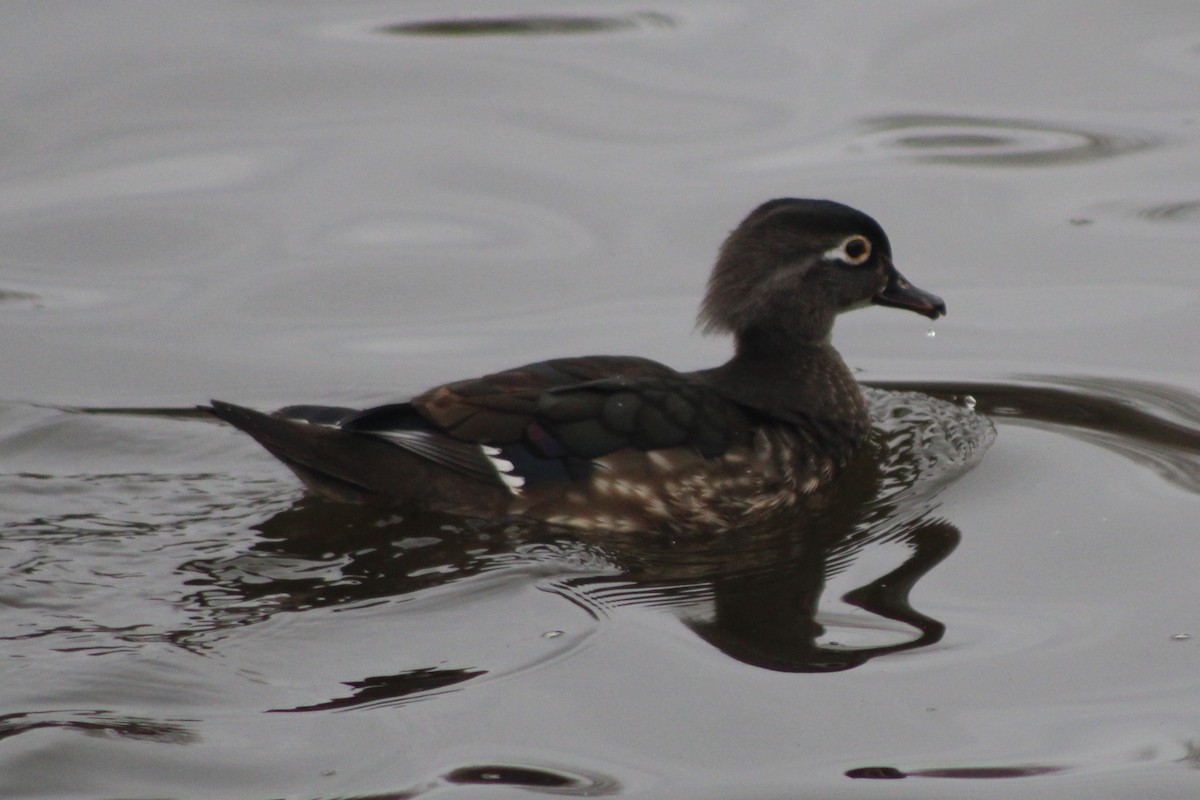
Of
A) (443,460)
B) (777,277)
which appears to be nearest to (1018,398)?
(777,277)

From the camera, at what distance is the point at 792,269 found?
24.0 ft

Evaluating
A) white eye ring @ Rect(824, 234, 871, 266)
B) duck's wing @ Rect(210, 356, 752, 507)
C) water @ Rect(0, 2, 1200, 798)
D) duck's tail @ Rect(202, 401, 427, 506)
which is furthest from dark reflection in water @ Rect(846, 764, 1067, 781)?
white eye ring @ Rect(824, 234, 871, 266)

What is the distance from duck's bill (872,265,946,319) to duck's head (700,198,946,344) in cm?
6

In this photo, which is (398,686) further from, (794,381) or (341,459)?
(794,381)

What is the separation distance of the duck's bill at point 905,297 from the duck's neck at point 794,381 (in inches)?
15.0

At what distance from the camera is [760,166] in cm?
1064

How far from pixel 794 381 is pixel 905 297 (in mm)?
717

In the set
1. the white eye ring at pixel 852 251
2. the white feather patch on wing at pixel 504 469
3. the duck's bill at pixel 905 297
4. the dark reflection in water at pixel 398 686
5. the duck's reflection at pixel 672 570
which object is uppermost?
the white eye ring at pixel 852 251

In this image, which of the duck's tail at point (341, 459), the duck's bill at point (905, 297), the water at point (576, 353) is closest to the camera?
the water at point (576, 353)

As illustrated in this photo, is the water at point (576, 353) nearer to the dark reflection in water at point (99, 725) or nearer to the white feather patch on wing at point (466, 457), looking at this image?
the dark reflection in water at point (99, 725)

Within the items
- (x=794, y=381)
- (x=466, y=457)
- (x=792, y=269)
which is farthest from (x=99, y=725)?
(x=792, y=269)

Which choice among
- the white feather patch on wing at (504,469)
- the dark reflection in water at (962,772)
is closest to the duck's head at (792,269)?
the white feather patch on wing at (504,469)

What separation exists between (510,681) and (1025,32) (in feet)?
28.6

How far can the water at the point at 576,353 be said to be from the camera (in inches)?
196
